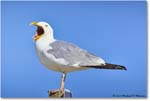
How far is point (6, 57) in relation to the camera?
6.72 ft

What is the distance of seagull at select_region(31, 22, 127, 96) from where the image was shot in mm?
2031

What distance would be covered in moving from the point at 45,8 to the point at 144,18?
0.42 metres

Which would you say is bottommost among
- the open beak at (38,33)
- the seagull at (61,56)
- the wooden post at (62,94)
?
the wooden post at (62,94)

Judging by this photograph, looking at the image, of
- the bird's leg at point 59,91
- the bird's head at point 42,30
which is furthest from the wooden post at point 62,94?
the bird's head at point 42,30

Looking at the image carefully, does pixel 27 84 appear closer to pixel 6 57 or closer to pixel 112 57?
pixel 6 57

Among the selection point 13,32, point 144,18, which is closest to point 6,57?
point 13,32

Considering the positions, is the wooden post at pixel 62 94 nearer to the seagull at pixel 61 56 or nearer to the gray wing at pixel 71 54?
the seagull at pixel 61 56

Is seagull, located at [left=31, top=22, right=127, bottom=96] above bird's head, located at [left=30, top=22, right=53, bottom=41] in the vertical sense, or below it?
below

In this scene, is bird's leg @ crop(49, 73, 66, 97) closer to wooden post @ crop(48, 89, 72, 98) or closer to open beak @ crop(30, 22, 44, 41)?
wooden post @ crop(48, 89, 72, 98)

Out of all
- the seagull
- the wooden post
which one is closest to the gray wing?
the seagull

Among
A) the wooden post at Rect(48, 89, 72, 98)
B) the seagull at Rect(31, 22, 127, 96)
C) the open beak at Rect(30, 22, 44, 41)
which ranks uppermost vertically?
the open beak at Rect(30, 22, 44, 41)

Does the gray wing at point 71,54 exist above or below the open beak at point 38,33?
below

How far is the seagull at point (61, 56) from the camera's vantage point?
203 cm

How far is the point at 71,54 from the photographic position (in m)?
2.04
